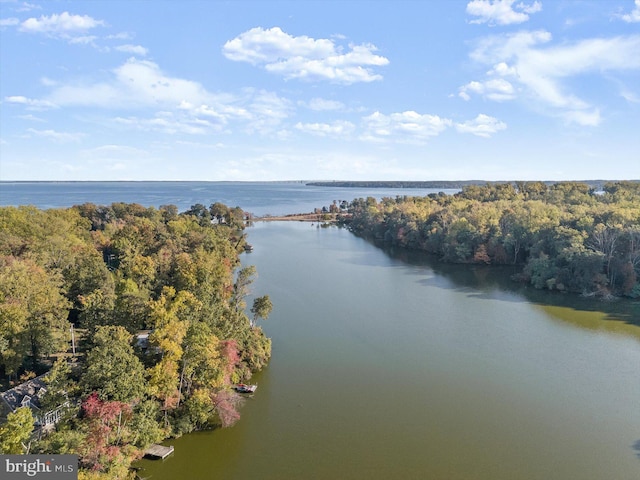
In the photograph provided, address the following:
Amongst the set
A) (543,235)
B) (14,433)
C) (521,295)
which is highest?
(543,235)

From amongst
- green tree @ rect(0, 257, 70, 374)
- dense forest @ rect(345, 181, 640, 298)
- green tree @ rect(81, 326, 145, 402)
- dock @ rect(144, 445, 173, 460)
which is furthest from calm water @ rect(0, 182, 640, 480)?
green tree @ rect(0, 257, 70, 374)

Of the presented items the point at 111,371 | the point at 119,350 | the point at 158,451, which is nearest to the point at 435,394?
the point at 158,451

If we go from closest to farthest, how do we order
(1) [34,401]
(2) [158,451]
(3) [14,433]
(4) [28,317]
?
(3) [14,433], (1) [34,401], (2) [158,451], (4) [28,317]

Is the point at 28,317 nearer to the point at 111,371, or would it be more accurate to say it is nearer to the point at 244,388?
the point at 111,371

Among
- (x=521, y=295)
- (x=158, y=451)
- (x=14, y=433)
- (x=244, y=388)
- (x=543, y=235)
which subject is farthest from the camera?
(x=543, y=235)

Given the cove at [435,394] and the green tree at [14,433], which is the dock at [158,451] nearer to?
the cove at [435,394]

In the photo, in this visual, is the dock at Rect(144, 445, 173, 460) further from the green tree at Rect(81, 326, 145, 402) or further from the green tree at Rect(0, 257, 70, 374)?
the green tree at Rect(0, 257, 70, 374)
